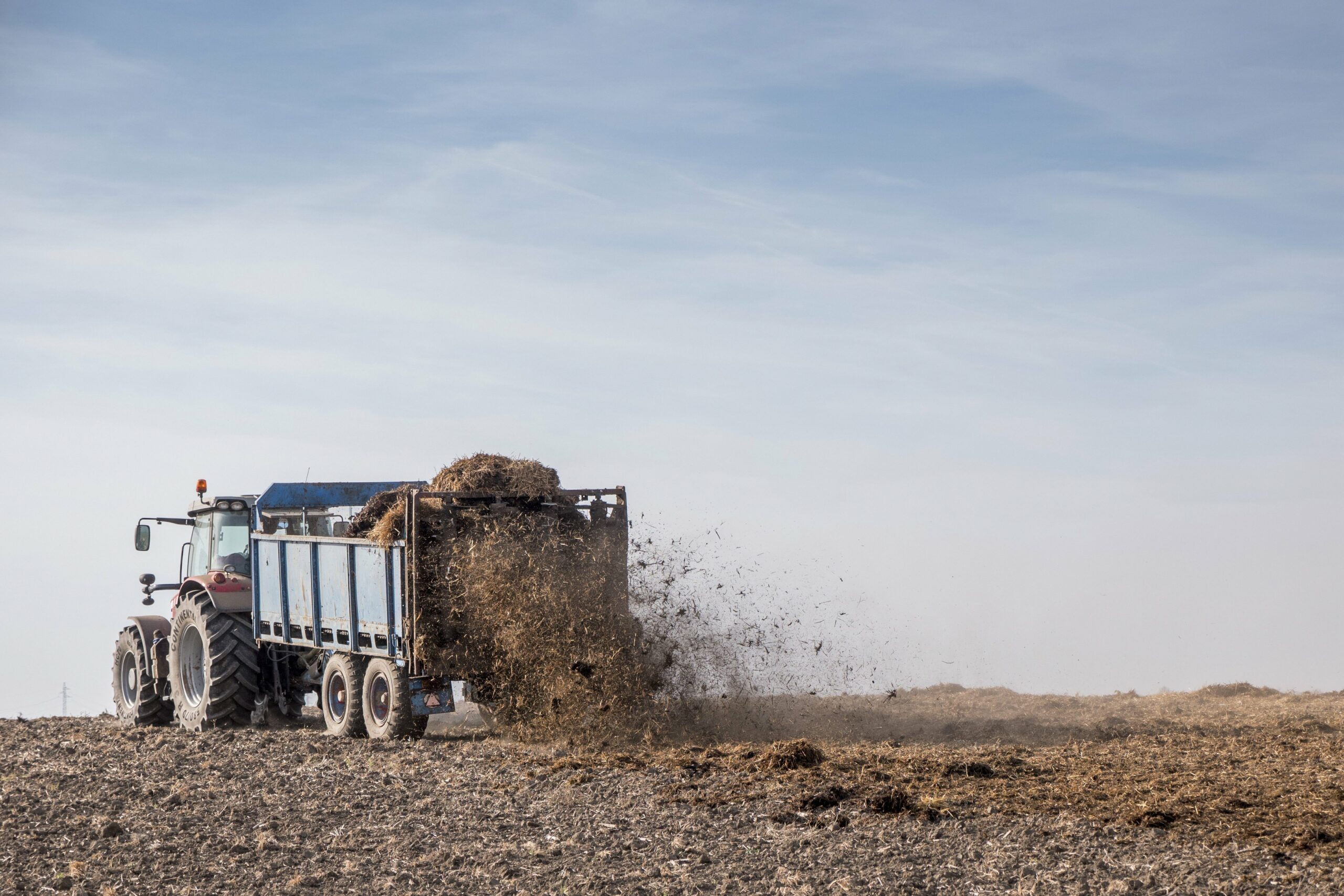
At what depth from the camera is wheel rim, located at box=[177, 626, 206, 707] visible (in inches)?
596

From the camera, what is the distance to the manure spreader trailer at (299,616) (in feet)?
39.5

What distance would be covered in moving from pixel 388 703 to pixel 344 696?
100 centimetres

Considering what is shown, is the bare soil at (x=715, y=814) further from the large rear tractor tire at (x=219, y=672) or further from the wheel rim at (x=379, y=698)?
the large rear tractor tire at (x=219, y=672)

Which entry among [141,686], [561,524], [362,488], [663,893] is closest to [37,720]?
[141,686]

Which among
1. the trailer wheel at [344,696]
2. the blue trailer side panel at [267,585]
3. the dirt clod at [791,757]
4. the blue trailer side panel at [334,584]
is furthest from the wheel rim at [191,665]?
the dirt clod at [791,757]

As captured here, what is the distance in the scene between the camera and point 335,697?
13.5 m

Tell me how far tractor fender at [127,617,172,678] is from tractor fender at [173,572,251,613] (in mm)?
1028

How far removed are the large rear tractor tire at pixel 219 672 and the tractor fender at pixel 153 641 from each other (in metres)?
0.77

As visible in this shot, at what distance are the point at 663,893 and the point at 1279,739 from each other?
7370 mm

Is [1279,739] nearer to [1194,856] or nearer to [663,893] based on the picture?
[1194,856]

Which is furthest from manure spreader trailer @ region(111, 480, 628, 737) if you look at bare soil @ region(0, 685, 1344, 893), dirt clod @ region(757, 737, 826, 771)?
dirt clod @ region(757, 737, 826, 771)

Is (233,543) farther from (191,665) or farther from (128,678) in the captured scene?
(128,678)

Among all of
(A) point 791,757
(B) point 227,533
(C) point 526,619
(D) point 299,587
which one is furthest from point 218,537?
(A) point 791,757

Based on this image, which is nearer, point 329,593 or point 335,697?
point 329,593
